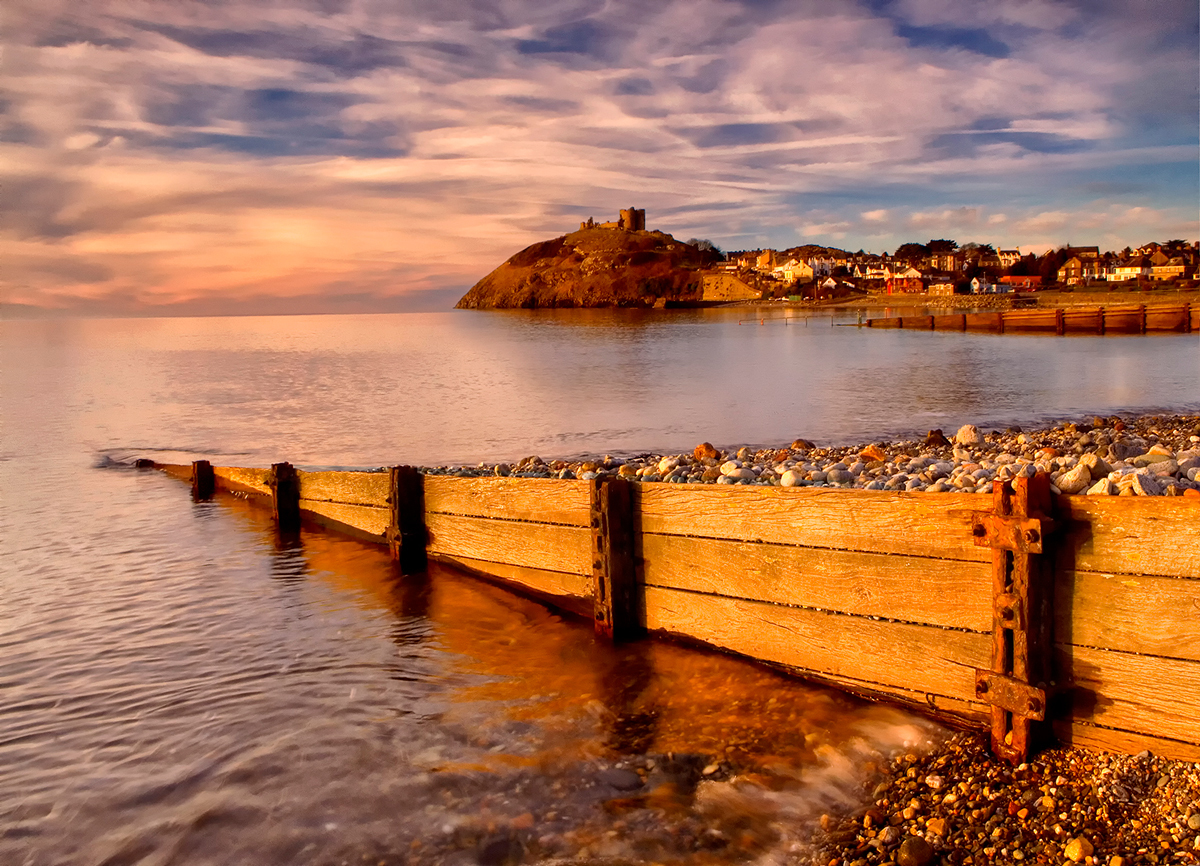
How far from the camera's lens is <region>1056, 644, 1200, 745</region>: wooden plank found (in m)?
4.42

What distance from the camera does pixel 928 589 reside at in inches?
208

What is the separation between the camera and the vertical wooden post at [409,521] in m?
9.95

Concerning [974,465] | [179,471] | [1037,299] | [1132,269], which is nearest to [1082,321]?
[1037,299]

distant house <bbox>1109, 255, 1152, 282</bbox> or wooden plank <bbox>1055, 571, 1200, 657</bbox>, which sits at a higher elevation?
distant house <bbox>1109, 255, 1152, 282</bbox>

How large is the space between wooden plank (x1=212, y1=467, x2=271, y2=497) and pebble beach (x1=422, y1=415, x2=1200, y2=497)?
3.09 meters

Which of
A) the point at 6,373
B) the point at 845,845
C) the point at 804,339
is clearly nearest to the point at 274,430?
the point at 845,845

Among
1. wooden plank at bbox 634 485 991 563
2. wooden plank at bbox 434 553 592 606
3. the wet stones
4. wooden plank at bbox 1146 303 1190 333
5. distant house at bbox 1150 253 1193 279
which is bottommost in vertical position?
wooden plank at bbox 434 553 592 606

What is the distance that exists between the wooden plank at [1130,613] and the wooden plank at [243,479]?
479 inches

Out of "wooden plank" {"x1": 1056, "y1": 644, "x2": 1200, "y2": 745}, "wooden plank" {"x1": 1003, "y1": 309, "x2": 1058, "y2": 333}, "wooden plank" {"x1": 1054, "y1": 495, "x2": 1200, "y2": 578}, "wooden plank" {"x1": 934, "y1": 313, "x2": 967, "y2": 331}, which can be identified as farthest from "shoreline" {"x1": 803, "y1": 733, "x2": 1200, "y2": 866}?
"wooden plank" {"x1": 934, "y1": 313, "x2": 967, "y2": 331}

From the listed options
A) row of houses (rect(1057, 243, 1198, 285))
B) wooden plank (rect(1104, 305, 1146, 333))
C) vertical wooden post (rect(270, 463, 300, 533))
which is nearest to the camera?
vertical wooden post (rect(270, 463, 300, 533))

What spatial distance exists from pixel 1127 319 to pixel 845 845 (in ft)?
253

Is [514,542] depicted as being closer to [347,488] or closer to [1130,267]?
[347,488]

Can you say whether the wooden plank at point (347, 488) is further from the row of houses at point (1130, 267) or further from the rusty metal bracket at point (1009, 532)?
the row of houses at point (1130, 267)

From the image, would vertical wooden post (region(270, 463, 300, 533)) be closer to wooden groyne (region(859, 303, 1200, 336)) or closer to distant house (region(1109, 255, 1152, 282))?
wooden groyne (region(859, 303, 1200, 336))
